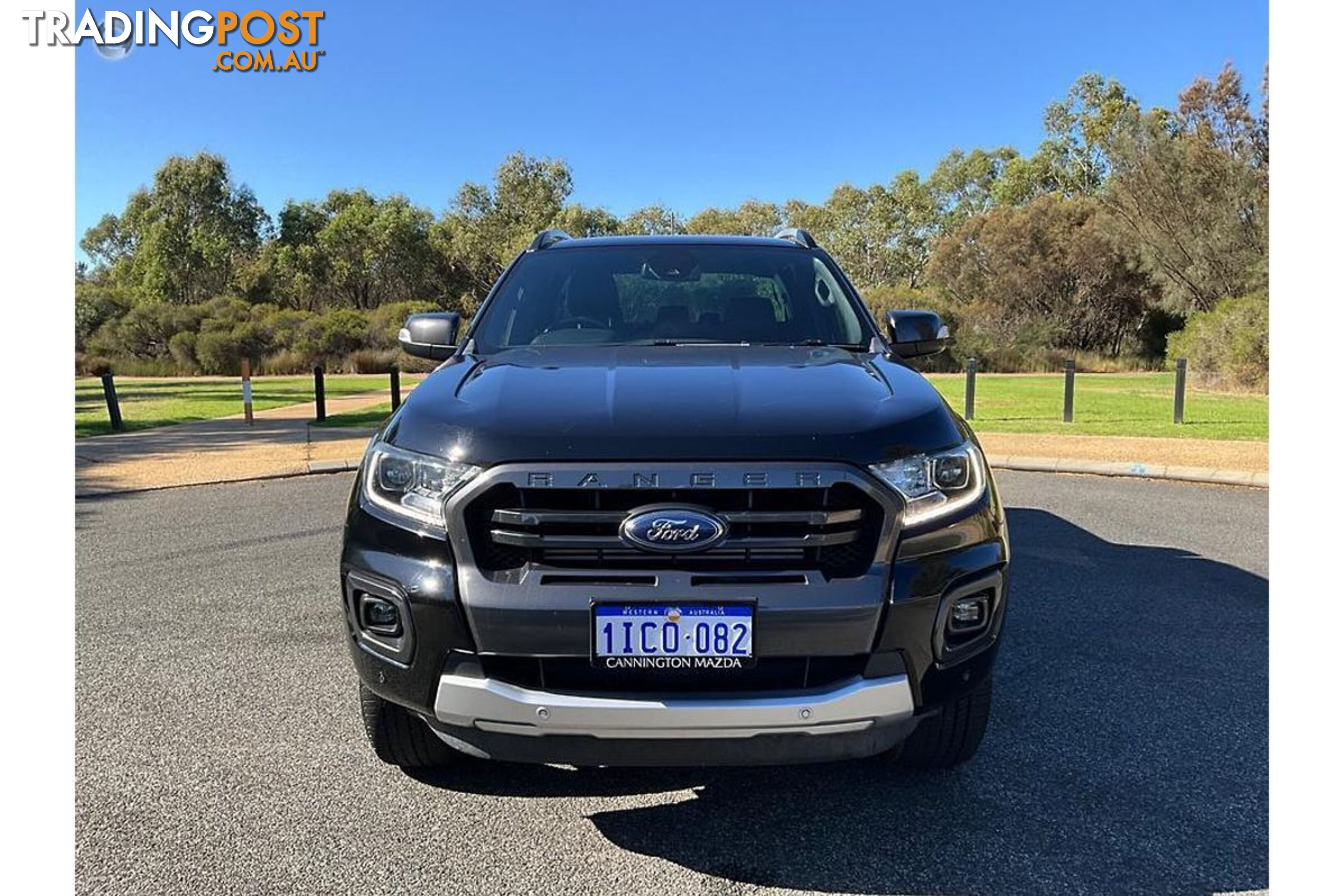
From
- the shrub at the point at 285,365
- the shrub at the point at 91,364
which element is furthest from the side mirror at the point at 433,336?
the shrub at the point at 91,364

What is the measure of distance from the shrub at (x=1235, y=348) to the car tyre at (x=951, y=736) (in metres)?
20.1

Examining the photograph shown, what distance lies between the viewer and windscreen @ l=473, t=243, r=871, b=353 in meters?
3.63

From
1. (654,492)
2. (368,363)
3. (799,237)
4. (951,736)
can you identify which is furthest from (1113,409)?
(368,363)

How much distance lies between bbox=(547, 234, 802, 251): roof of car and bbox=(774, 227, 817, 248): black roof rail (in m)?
0.04

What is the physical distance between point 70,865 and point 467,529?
1458 mm

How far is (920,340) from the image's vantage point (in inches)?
152

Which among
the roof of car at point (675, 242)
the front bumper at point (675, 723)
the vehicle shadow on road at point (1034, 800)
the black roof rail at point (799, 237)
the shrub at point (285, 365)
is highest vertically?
the shrub at point (285, 365)

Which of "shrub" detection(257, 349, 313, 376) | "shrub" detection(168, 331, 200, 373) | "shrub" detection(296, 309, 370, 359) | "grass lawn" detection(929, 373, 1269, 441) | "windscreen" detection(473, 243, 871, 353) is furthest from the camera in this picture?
"shrub" detection(296, 309, 370, 359)

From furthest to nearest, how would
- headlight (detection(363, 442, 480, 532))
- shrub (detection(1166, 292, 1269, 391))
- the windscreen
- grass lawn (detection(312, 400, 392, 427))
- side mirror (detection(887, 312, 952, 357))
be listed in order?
shrub (detection(1166, 292, 1269, 391)) → grass lawn (detection(312, 400, 392, 427)) → side mirror (detection(887, 312, 952, 357)) → the windscreen → headlight (detection(363, 442, 480, 532))

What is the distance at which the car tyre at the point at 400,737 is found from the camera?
106 inches

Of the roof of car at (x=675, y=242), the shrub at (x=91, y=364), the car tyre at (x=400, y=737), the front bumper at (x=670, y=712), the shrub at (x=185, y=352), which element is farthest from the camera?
the shrub at (x=185, y=352)

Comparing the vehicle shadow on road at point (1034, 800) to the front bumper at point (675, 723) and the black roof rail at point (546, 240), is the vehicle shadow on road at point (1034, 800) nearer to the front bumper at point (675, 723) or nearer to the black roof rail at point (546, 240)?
the front bumper at point (675, 723)

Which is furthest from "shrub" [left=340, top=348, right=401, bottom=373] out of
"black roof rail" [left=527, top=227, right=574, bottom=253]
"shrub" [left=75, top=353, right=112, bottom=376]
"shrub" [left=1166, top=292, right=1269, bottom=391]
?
"black roof rail" [left=527, top=227, right=574, bottom=253]

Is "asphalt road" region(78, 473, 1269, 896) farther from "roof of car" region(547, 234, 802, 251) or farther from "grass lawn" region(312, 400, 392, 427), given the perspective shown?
"grass lawn" region(312, 400, 392, 427)
